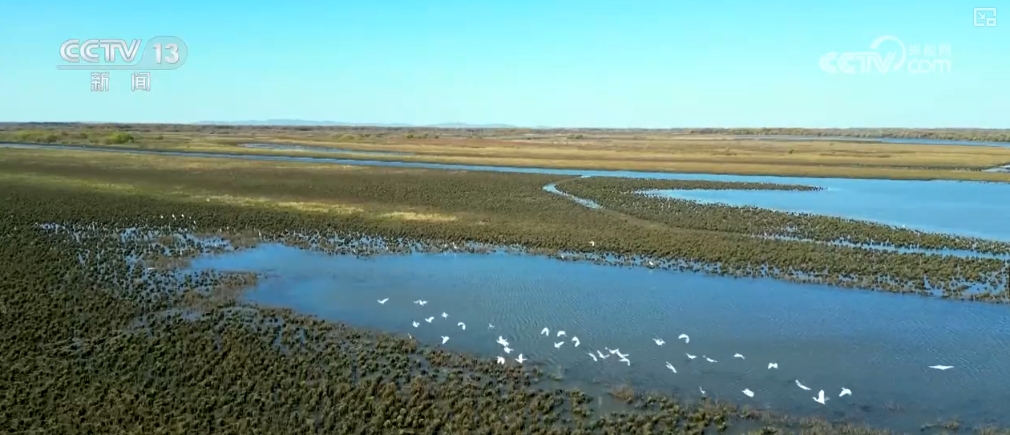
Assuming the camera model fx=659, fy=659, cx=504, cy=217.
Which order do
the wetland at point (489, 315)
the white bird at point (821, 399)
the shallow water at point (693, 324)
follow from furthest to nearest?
the shallow water at point (693, 324) < the white bird at point (821, 399) < the wetland at point (489, 315)

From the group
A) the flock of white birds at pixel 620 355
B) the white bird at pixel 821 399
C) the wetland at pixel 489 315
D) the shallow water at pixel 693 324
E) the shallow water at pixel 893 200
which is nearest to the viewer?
the wetland at pixel 489 315

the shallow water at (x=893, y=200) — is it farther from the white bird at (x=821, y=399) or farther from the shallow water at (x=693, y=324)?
the white bird at (x=821, y=399)

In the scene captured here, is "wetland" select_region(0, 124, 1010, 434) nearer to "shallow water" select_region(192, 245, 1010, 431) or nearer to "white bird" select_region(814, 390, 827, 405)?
"shallow water" select_region(192, 245, 1010, 431)

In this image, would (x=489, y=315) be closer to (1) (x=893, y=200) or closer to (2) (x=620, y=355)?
(2) (x=620, y=355)

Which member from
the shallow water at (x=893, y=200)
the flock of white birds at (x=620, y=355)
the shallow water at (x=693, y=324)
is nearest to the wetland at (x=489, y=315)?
the shallow water at (x=693, y=324)

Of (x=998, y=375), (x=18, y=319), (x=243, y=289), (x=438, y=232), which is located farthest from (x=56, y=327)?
(x=998, y=375)
